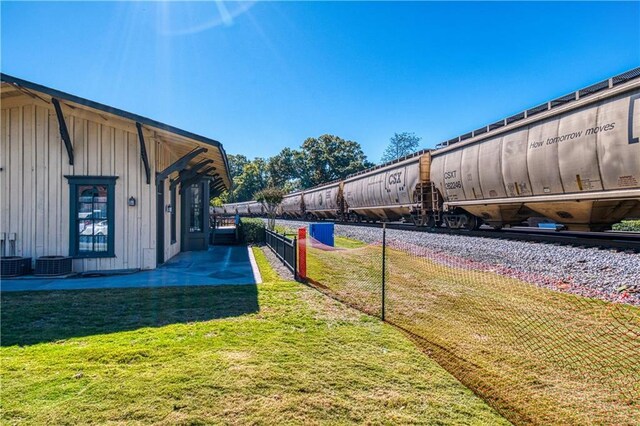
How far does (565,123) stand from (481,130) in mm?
4028

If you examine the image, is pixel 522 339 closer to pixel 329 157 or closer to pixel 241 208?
pixel 241 208

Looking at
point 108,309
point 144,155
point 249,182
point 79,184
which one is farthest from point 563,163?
point 249,182

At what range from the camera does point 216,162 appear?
11.7 m

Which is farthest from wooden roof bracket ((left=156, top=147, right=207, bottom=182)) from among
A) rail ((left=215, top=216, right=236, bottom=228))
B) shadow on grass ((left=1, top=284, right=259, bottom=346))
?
rail ((left=215, top=216, right=236, bottom=228))

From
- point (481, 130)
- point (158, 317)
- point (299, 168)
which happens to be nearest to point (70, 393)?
point (158, 317)

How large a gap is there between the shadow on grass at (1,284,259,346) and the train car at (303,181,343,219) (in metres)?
20.7

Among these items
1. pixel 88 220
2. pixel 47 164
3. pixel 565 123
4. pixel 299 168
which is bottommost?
pixel 88 220

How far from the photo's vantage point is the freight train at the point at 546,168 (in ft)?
22.9

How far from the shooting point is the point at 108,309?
5.16 m

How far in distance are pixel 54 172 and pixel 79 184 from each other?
626mm

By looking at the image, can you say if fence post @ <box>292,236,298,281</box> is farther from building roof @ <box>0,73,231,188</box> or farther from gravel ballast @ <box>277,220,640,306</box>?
gravel ballast @ <box>277,220,640,306</box>

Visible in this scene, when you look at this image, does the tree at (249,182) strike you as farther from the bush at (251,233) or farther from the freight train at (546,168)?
the freight train at (546,168)

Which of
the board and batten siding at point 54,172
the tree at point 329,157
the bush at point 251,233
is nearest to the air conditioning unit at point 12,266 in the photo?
the board and batten siding at point 54,172

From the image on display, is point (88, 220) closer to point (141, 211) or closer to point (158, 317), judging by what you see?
point (141, 211)
